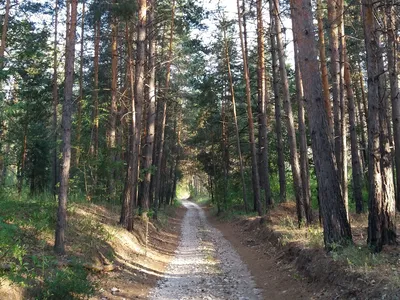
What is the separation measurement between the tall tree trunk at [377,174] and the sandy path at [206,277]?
9.22 ft

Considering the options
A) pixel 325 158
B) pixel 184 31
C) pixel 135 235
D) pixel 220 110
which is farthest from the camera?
pixel 220 110

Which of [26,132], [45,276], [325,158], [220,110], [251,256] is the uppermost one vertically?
[220,110]

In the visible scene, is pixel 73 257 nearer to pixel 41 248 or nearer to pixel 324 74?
pixel 41 248

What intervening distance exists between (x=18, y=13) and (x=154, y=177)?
13262 millimetres

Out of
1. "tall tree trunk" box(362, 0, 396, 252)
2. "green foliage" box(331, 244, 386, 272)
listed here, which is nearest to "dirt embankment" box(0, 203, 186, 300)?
"green foliage" box(331, 244, 386, 272)

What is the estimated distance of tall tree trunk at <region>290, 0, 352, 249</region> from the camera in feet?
27.2

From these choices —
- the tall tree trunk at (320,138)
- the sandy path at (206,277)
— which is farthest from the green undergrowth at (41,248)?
the tall tree trunk at (320,138)

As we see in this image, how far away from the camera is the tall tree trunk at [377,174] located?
747 cm

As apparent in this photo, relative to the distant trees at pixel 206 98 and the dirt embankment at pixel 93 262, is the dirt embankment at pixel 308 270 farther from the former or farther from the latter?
the dirt embankment at pixel 93 262

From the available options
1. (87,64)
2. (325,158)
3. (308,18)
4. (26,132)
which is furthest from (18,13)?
(325,158)

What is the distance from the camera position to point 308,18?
8617mm

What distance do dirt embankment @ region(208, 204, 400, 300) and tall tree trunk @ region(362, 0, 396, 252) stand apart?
59 cm

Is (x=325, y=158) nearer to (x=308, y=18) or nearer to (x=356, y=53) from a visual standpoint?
(x=308, y=18)

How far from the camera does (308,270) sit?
8156mm
